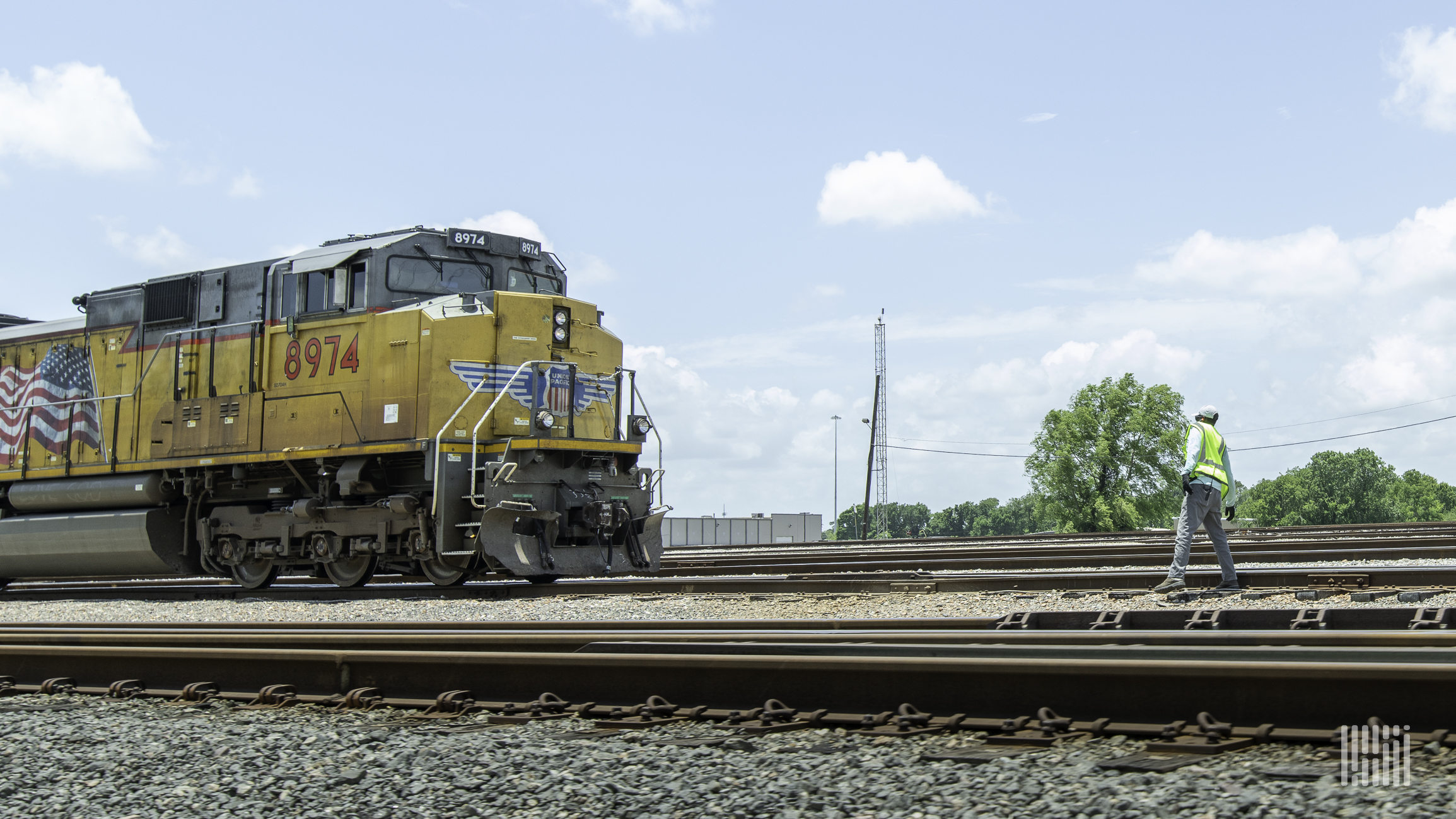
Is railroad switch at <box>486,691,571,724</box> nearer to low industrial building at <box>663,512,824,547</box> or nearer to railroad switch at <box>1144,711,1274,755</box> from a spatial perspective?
railroad switch at <box>1144,711,1274,755</box>

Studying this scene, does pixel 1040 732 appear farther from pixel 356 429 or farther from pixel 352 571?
pixel 352 571

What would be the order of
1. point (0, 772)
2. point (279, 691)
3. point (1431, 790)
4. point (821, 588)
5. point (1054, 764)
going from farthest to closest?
point (821, 588), point (279, 691), point (0, 772), point (1054, 764), point (1431, 790)

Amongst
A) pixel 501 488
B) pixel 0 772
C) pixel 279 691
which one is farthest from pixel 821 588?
pixel 0 772

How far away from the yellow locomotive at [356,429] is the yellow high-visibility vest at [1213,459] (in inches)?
201

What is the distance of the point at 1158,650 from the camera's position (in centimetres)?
377

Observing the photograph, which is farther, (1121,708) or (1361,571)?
(1361,571)

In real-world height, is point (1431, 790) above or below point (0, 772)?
above

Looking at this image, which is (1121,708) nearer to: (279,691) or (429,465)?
(279,691)

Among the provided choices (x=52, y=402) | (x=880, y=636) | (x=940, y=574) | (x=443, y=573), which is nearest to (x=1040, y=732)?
(x=880, y=636)

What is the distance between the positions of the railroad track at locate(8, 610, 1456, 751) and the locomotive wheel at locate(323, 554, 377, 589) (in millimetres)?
4427

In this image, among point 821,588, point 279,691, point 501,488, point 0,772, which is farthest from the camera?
point 501,488

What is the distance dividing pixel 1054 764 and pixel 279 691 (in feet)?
10.8

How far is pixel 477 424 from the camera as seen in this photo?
10.0m

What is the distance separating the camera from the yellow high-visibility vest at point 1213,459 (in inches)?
319
